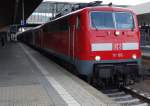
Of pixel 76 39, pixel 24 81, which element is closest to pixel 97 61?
pixel 76 39

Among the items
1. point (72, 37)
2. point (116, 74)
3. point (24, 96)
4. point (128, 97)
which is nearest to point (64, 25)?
point (72, 37)

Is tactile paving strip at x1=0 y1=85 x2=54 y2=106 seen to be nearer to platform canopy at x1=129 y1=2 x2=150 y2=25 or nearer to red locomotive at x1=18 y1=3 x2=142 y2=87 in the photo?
red locomotive at x1=18 y1=3 x2=142 y2=87

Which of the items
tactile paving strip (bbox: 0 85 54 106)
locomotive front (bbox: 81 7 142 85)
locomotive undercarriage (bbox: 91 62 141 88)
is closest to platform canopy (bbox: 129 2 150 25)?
locomotive front (bbox: 81 7 142 85)

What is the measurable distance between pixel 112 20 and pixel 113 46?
1.01 metres

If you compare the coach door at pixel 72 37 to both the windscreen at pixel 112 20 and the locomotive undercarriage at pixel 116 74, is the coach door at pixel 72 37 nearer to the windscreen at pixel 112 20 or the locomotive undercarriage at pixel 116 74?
the windscreen at pixel 112 20

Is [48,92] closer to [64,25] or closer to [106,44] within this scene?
[106,44]

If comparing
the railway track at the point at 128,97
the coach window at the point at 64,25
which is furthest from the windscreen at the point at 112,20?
the coach window at the point at 64,25

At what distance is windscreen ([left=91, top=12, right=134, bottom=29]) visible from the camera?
551 inches

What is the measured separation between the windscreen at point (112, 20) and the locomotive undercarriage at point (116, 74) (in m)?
1.36

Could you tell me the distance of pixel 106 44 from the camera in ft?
45.0

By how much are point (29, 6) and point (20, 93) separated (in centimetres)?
4443

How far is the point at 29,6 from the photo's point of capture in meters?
54.0

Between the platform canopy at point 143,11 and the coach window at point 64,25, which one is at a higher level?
the platform canopy at point 143,11

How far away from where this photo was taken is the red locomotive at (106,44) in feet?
44.4
